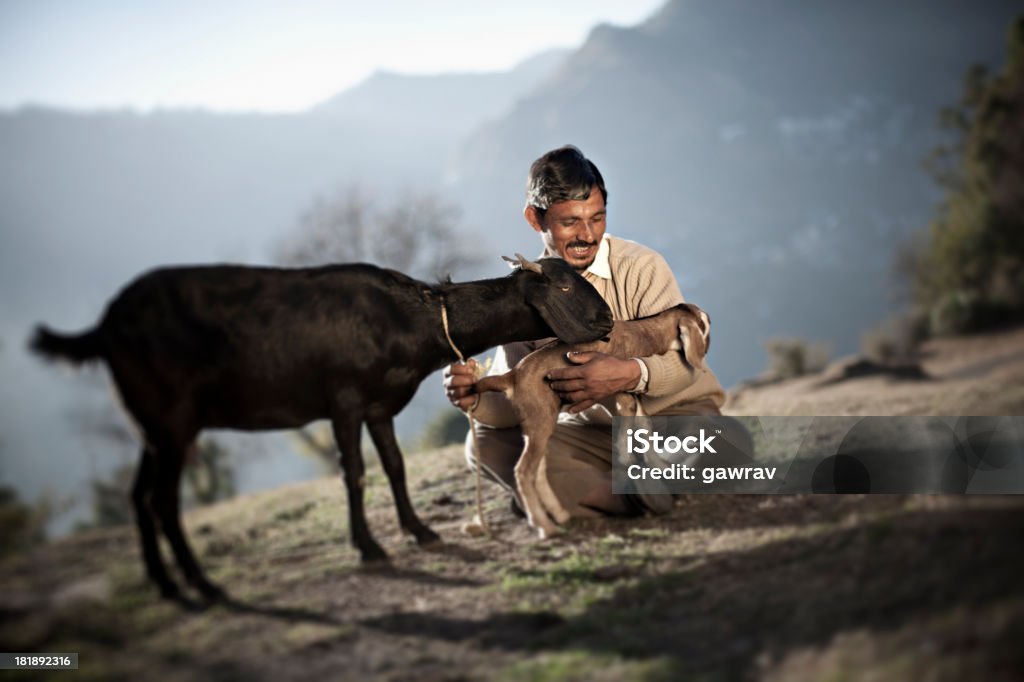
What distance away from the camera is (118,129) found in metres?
73.8

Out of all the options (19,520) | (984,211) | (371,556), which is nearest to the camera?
(19,520)

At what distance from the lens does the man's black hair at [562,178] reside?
5316mm

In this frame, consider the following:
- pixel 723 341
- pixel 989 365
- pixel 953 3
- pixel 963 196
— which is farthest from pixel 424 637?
pixel 953 3

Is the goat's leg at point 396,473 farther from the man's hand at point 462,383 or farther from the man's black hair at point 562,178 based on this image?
the man's black hair at point 562,178

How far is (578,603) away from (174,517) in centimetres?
218

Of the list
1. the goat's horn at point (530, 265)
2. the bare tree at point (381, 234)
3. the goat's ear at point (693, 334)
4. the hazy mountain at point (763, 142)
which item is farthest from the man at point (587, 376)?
the hazy mountain at point (763, 142)

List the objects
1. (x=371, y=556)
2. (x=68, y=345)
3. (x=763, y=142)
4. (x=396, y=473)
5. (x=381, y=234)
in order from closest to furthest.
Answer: (x=68, y=345) < (x=371, y=556) < (x=396, y=473) < (x=381, y=234) < (x=763, y=142)

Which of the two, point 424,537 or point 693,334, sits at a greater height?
point 693,334

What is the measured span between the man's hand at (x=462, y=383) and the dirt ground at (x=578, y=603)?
999 millimetres

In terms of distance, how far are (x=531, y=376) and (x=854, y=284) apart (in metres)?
123

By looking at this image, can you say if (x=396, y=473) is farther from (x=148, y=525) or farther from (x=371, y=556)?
(x=148, y=525)

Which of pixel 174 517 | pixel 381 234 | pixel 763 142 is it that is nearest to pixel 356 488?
pixel 174 517

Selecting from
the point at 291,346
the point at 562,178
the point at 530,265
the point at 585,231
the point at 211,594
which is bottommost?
the point at 211,594

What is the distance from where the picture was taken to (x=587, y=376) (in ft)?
16.3
